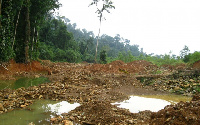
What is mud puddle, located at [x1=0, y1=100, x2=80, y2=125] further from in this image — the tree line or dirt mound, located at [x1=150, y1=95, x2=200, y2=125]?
the tree line

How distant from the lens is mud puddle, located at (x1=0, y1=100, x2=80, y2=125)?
3585 millimetres

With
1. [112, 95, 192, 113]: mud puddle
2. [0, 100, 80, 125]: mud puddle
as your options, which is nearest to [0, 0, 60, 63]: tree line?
→ [0, 100, 80, 125]: mud puddle

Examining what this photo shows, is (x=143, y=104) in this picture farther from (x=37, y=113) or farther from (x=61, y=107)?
(x=37, y=113)

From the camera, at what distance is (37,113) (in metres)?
4.16

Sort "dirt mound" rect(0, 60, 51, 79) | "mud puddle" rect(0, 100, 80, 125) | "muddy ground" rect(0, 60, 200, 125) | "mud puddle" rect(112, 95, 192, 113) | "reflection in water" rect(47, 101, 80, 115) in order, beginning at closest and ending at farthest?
"muddy ground" rect(0, 60, 200, 125)
"mud puddle" rect(0, 100, 80, 125)
"reflection in water" rect(47, 101, 80, 115)
"mud puddle" rect(112, 95, 192, 113)
"dirt mound" rect(0, 60, 51, 79)

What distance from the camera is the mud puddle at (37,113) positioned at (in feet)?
11.8

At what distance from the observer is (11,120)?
3.61 meters

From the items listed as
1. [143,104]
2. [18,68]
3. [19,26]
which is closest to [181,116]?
[143,104]

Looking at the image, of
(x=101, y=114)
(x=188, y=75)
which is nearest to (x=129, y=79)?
(x=188, y=75)

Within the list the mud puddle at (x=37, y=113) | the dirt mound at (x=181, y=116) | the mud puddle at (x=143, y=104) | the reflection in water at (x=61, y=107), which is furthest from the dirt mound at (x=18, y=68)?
the dirt mound at (x=181, y=116)

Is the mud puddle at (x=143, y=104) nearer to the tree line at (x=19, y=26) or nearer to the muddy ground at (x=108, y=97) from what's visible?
the muddy ground at (x=108, y=97)

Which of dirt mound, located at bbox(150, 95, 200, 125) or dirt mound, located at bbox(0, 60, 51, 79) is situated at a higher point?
dirt mound, located at bbox(0, 60, 51, 79)

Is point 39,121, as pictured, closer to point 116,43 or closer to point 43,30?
point 43,30

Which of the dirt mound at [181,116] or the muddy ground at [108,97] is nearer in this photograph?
the dirt mound at [181,116]
